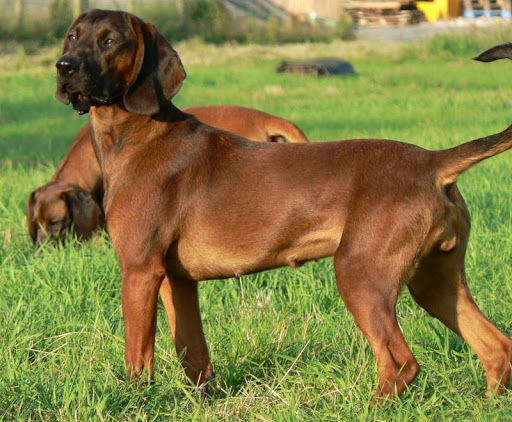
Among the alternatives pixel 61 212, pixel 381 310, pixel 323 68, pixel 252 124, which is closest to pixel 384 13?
pixel 323 68

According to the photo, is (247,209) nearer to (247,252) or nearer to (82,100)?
(247,252)

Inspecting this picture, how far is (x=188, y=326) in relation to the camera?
12.4 feet

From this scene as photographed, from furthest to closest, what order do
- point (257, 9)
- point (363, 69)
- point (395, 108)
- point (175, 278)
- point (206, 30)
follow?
point (257, 9)
point (206, 30)
point (363, 69)
point (395, 108)
point (175, 278)

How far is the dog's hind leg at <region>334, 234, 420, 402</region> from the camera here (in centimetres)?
325

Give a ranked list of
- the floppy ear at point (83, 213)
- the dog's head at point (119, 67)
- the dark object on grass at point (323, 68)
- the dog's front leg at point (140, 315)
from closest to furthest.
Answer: the dog's front leg at point (140, 315) < the dog's head at point (119, 67) < the floppy ear at point (83, 213) < the dark object on grass at point (323, 68)

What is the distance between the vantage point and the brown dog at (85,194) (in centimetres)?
638

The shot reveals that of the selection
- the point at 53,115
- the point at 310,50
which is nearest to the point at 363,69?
the point at 310,50

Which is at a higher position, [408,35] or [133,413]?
[133,413]

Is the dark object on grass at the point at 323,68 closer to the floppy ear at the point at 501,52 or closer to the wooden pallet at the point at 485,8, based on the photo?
the floppy ear at the point at 501,52

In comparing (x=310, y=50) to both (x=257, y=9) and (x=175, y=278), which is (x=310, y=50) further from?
(x=175, y=278)

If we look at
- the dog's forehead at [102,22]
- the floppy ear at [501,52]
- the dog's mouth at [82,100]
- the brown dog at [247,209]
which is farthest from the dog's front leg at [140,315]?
the floppy ear at [501,52]

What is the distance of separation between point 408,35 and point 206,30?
228 inches

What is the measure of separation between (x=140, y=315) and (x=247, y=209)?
58 centimetres

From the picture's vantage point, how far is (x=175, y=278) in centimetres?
381
